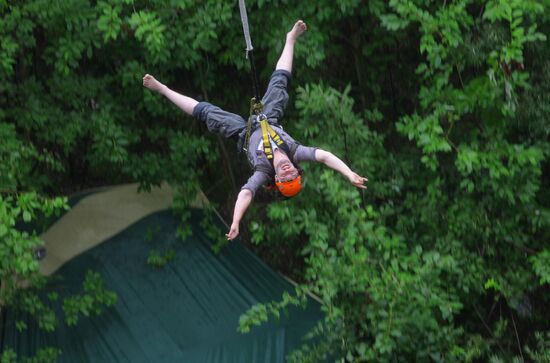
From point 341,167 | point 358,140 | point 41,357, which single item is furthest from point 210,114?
point 41,357

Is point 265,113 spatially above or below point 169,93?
below

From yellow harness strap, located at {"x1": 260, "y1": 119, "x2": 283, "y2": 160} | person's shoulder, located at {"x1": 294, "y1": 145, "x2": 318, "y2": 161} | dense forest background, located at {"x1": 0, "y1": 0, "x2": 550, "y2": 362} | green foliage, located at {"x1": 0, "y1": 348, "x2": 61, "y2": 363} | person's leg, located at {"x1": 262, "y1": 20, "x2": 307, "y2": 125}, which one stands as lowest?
green foliage, located at {"x1": 0, "y1": 348, "x2": 61, "y2": 363}

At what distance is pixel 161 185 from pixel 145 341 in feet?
3.74

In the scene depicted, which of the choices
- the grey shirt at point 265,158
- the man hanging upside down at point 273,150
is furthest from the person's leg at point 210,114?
the grey shirt at point 265,158

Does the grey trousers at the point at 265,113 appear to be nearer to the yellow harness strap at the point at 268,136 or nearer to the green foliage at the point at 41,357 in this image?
the yellow harness strap at the point at 268,136

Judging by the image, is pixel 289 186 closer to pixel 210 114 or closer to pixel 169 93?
pixel 210 114

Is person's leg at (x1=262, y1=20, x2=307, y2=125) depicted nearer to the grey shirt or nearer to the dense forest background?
the grey shirt

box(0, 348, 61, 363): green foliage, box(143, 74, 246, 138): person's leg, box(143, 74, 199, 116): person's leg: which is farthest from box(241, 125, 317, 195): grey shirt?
box(0, 348, 61, 363): green foliage

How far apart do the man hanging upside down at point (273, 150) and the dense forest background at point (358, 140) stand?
2.82ft

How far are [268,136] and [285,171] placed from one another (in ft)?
0.66

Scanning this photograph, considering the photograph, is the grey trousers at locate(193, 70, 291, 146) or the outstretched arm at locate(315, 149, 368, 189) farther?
the grey trousers at locate(193, 70, 291, 146)

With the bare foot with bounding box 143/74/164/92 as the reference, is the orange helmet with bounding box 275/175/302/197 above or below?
below

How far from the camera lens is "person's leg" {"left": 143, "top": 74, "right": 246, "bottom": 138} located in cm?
461

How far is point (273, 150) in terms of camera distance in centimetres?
433
